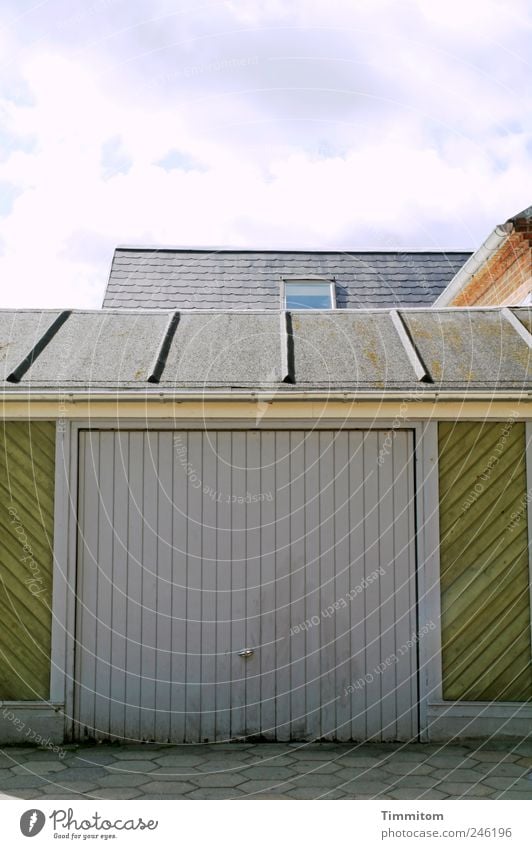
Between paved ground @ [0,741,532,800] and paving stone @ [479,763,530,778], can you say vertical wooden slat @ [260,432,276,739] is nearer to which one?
paved ground @ [0,741,532,800]

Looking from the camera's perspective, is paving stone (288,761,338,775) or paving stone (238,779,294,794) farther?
paving stone (288,761,338,775)

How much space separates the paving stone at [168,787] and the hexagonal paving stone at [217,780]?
7cm

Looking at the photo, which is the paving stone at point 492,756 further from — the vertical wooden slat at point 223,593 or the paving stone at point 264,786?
the vertical wooden slat at point 223,593

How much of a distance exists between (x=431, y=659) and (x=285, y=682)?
3.63 feet

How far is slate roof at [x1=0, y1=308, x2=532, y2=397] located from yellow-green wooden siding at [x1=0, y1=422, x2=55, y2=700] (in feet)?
1.62

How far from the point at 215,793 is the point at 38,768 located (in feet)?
4.29

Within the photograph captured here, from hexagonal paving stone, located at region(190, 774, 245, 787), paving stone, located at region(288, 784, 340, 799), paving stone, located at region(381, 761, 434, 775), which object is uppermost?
paving stone, located at region(381, 761, 434, 775)

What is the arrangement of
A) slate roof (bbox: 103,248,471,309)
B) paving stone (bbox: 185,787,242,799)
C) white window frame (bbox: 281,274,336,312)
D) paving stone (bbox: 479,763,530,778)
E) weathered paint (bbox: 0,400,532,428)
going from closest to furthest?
paving stone (bbox: 185,787,242,799) < paving stone (bbox: 479,763,530,778) < weathered paint (bbox: 0,400,532,428) < slate roof (bbox: 103,248,471,309) < white window frame (bbox: 281,274,336,312)

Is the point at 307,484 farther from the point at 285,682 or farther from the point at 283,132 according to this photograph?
the point at 283,132

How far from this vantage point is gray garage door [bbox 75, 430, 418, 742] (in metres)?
6.38

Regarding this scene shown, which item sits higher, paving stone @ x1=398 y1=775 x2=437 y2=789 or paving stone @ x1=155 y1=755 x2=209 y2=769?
paving stone @ x1=155 y1=755 x2=209 y2=769

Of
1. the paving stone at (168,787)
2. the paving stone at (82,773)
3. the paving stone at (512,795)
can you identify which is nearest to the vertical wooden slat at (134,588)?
the paving stone at (82,773)

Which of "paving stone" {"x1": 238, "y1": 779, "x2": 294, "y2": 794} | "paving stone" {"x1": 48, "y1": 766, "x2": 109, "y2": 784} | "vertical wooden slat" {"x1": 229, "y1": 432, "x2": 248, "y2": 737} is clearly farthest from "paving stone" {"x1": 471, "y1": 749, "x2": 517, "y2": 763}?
"paving stone" {"x1": 48, "y1": 766, "x2": 109, "y2": 784}

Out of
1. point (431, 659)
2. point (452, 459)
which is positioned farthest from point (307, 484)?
point (431, 659)
